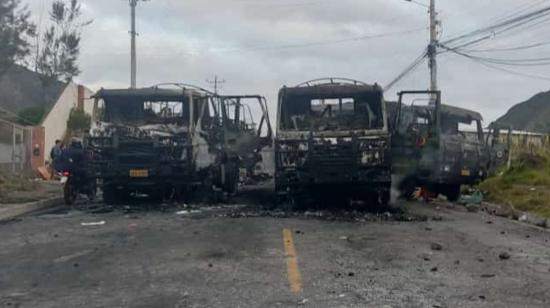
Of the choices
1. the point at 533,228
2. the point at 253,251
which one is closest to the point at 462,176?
the point at 533,228

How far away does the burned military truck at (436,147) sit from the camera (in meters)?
19.2

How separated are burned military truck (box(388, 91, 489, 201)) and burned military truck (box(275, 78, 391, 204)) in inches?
56.9

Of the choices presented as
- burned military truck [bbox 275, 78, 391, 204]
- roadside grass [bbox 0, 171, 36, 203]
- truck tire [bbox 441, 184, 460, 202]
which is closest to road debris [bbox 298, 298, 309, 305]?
burned military truck [bbox 275, 78, 391, 204]

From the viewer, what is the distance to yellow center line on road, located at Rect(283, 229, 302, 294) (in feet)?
26.0

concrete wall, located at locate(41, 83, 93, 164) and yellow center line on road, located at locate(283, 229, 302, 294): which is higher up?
concrete wall, located at locate(41, 83, 93, 164)

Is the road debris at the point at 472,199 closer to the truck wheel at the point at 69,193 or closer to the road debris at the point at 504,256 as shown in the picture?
the truck wheel at the point at 69,193

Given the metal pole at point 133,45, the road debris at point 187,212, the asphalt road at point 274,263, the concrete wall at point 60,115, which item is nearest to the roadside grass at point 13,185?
the road debris at point 187,212

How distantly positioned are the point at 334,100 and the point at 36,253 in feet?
28.6

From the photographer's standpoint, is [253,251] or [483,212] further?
[483,212]

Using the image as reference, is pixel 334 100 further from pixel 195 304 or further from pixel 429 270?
pixel 195 304

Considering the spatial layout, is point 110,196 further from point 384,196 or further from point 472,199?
point 472,199

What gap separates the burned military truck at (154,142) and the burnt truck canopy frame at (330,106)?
92.6 inches

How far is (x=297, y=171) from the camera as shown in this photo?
54.2 ft

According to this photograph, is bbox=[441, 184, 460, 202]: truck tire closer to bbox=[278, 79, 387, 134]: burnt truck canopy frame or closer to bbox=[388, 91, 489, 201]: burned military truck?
bbox=[388, 91, 489, 201]: burned military truck
